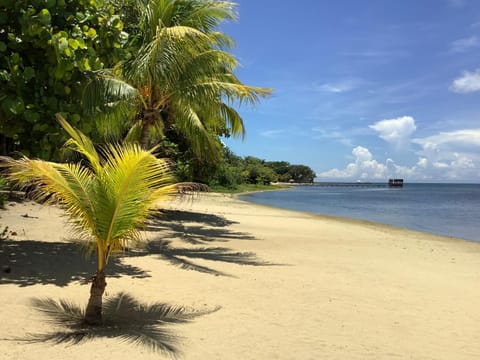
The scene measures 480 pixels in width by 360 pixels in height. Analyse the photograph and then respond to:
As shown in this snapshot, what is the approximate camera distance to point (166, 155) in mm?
16812

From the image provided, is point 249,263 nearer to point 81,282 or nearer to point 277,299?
point 277,299

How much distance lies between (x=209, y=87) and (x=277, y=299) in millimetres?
5842

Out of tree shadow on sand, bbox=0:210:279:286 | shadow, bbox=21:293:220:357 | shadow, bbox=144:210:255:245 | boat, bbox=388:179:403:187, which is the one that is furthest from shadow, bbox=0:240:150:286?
boat, bbox=388:179:403:187

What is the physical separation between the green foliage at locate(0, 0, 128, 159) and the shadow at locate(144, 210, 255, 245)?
423 centimetres

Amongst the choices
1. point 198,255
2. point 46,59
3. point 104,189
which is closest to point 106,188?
point 104,189

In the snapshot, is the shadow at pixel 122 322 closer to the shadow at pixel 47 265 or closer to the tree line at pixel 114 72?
the shadow at pixel 47 265

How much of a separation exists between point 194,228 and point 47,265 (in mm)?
7574

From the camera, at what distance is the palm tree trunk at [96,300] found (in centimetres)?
443

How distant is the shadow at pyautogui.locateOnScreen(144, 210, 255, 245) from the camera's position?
12.2 m

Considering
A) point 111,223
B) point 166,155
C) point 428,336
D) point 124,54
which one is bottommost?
point 428,336

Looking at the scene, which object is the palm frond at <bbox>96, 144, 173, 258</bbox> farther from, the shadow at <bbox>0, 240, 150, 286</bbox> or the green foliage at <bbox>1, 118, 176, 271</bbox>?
the shadow at <bbox>0, 240, 150, 286</bbox>

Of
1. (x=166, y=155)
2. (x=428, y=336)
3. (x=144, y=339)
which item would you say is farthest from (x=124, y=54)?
(x=166, y=155)

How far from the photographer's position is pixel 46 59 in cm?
655

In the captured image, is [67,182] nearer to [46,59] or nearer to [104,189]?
[104,189]
